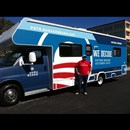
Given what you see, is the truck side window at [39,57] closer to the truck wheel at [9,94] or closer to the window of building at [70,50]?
the window of building at [70,50]

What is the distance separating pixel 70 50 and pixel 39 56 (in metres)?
1.61

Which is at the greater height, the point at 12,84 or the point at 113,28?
the point at 113,28

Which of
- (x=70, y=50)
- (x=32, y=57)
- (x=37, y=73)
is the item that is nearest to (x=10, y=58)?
(x=32, y=57)

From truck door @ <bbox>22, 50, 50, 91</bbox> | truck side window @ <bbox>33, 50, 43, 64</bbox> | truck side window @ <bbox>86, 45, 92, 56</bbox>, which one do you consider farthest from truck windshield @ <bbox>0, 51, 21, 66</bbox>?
truck side window @ <bbox>86, 45, 92, 56</bbox>

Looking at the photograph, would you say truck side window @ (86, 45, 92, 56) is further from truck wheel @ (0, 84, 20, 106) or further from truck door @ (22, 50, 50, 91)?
truck wheel @ (0, 84, 20, 106)

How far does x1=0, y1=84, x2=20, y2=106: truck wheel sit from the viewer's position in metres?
6.28

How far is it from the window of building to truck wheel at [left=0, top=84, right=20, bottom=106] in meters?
2.50

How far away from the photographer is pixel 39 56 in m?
7.31

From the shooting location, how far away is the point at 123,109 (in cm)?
597

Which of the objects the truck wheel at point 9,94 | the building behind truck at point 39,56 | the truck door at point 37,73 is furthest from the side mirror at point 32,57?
the truck wheel at point 9,94

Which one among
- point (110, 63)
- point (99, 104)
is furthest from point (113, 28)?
point (99, 104)
